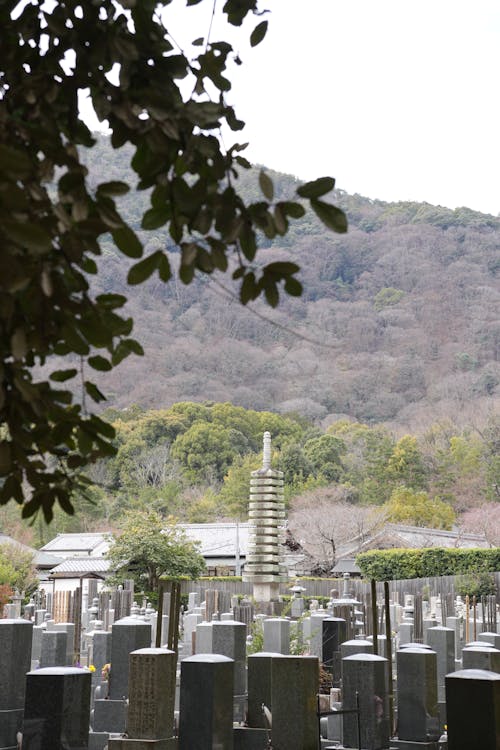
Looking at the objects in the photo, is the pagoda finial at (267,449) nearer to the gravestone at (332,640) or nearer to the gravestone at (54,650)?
the gravestone at (332,640)

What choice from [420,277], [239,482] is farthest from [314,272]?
[239,482]

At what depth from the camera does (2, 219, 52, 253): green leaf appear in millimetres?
1692

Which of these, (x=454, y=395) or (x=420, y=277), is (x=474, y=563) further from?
(x=420, y=277)

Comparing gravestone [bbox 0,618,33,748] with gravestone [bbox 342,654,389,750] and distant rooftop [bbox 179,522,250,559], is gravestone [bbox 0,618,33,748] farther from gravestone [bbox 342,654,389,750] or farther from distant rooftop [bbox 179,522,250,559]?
distant rooftop [bbox 179,522,250,559]

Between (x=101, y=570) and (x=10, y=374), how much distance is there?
136 ft

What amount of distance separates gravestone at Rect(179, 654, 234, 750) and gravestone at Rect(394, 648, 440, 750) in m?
1.76

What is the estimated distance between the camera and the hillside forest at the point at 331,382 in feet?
194

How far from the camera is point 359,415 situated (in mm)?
82000

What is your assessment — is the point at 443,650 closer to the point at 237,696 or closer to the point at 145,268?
the point at 237,696

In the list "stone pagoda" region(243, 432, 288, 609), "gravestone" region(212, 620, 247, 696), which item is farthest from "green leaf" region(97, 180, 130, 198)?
"stone pagoda" region(243, 432, 288, 609)

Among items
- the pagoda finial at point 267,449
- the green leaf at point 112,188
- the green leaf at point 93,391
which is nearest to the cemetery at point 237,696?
the green leaf at point 93,391

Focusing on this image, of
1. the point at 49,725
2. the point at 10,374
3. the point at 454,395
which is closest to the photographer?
the point at 10,374

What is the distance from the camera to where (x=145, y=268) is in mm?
2191

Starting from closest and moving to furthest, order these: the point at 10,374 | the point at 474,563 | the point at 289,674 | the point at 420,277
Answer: the point at 10,374 → the point at 289,674 → the point at 474,563 → the point at 420,277
